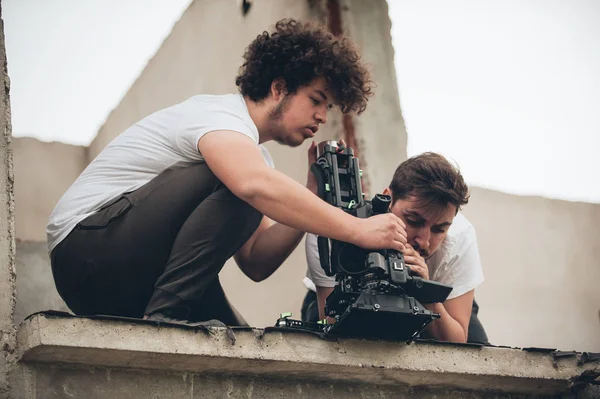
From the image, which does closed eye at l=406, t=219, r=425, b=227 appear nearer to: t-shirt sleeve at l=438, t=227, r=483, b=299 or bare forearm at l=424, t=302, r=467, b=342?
t-shirt sleeve at l=438, t=227, r=483, b=299

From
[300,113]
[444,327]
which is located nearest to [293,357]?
[444,327]

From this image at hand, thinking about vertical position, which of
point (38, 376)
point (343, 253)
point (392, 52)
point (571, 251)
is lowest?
point (571, 251)

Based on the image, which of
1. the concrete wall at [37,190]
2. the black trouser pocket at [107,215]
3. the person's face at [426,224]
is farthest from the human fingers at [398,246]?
the concrete wall at [37,190]

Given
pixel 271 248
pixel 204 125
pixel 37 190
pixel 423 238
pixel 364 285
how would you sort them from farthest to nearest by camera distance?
pixel 37 190, pixel 423 238, pixel 271 248, pixel 204 125, pixel 364 285

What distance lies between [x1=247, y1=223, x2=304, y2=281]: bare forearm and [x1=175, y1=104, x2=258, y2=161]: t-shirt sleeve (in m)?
0.45

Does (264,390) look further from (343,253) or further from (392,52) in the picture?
(392,52)

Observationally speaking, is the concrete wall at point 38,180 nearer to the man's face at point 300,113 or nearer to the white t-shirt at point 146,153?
the white t-shirt at point 146,153

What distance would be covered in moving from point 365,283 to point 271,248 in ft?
1.98

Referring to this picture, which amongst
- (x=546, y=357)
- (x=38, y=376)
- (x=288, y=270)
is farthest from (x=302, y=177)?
(x=38, y=376)

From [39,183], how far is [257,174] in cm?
400

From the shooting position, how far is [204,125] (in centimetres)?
312

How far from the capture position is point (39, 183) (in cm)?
663

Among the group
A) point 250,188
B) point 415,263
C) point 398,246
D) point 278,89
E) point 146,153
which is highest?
point 278,89

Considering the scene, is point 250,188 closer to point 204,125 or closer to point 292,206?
point 292,206
